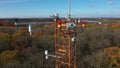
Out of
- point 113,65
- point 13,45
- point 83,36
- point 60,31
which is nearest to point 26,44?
point 13,45

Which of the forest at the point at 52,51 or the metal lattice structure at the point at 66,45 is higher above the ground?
the metal lattice structure at the point at 66,45

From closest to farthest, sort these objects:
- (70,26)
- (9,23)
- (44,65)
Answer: (70,26)
(44,65)
(9,23)

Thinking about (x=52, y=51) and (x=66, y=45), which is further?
(x=52, y=51)

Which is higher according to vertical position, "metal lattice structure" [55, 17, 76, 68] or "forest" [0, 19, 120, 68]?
"metal lattice structure" [55, 17, 76, 68]

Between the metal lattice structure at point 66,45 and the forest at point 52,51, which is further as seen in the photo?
the forest at point 52,51

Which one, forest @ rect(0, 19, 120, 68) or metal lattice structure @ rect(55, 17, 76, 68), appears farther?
forest @ rect(0, 19, 120, 68)

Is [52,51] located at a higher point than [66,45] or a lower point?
lower

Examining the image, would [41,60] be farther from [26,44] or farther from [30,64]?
[26,44]

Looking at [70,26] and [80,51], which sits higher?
[70,26]
